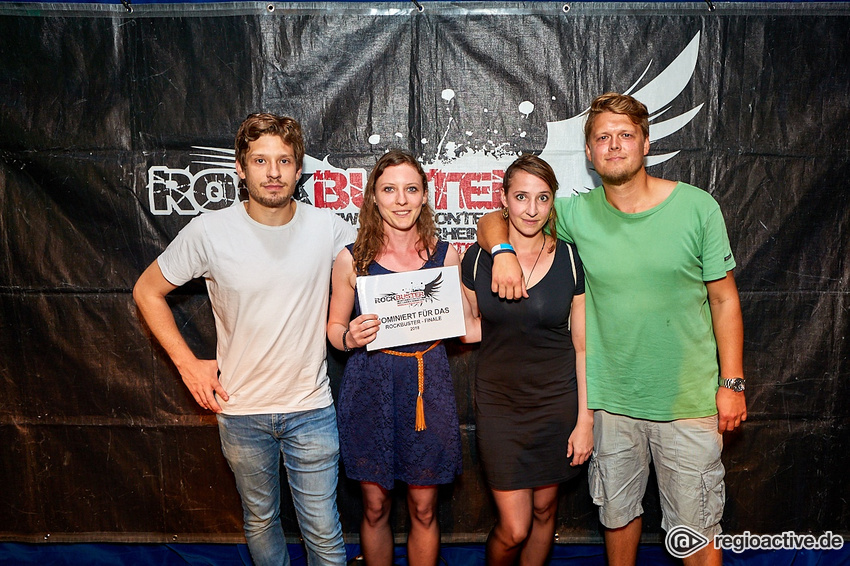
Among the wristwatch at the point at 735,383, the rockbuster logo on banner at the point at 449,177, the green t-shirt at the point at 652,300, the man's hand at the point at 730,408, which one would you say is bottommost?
the man's hand at the point at 730,408

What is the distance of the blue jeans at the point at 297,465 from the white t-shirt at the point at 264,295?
0.06 metres

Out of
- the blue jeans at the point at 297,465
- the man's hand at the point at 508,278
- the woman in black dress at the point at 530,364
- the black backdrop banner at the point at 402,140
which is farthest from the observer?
the black backdrop banner at the point at 402,140

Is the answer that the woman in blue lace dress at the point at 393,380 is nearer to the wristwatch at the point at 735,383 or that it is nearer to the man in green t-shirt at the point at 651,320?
the man in green t-shirt at the point at 651,320

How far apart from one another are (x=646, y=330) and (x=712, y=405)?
0.38 m

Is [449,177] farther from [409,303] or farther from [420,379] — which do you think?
[420,379]

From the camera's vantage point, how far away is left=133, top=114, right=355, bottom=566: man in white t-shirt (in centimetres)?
221

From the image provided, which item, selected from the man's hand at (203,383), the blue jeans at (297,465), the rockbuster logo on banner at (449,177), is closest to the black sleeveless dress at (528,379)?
the rockbuster logo on banner at (449,177)

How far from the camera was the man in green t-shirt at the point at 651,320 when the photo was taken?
2.15 meters

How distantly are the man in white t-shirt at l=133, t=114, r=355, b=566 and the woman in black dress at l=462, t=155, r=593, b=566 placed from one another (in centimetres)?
59

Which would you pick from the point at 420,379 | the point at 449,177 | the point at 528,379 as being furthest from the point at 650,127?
the point at 420,379

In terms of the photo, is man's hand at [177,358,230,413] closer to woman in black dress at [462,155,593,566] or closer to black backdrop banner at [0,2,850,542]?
black backdrop banner at [0,2,850,542]

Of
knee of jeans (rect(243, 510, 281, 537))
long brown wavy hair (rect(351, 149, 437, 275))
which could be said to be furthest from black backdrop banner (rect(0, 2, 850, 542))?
knee of jeans (rect(243, 510, 281, 537))

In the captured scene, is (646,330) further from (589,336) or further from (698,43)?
(698,43)

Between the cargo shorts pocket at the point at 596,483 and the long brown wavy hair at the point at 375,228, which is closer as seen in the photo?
the long brown wavy hair at the point at 375,228
